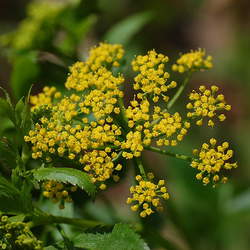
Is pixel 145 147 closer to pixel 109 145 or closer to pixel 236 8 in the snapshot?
pixel 109 145

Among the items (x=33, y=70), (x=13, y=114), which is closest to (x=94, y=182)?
(x=13, y=114)

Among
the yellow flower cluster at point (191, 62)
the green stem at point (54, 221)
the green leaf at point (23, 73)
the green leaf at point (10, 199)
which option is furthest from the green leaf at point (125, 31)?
the green leaf at point (10, 199)

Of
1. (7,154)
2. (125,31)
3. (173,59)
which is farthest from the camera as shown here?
(173,59)

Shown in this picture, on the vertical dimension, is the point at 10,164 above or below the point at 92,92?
below

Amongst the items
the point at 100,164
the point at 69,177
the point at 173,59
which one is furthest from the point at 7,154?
the point at 173,59

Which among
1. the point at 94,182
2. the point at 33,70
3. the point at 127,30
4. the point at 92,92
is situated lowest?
the point at 94,182

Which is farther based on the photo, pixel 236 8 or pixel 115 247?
pixel 236 8

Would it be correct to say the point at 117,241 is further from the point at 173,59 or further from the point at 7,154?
the point at 173,59

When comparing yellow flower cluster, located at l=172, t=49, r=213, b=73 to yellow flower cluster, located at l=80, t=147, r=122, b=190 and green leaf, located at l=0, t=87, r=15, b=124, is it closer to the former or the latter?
yellow flower cluster, located at l=80, t=147, r=122, b=190
